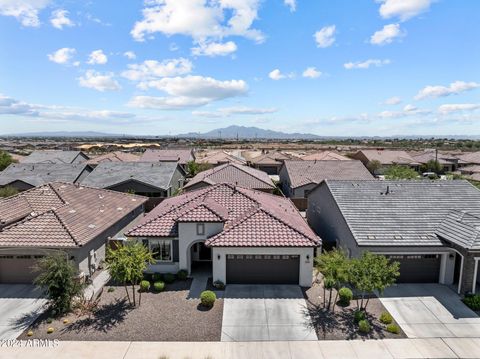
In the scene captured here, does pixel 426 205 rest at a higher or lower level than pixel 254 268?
higher

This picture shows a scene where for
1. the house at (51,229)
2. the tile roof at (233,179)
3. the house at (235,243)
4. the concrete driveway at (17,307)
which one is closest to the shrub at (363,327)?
the house at (235,243)

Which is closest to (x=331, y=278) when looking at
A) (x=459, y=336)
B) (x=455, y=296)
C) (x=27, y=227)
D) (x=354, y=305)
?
(x=354, y=305)

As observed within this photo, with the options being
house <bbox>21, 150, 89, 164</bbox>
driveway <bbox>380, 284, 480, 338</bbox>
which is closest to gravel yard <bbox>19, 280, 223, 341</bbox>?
driveway <bbox>380, 284, 480, 338</bbox>

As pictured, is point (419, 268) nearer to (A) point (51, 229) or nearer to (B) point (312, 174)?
(A) point (51, 229)

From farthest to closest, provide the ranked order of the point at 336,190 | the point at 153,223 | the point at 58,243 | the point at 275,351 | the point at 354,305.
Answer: the point at 336,190 → the point at 153,223 → the point at 58,243 → the point at 354,305 → the point at 275,351

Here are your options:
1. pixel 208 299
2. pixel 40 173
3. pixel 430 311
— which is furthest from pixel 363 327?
pixel 40 173

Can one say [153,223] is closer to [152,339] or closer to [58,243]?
[58,243]

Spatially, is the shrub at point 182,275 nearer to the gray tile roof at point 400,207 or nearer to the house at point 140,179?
the gray tile roof at point 400,207
